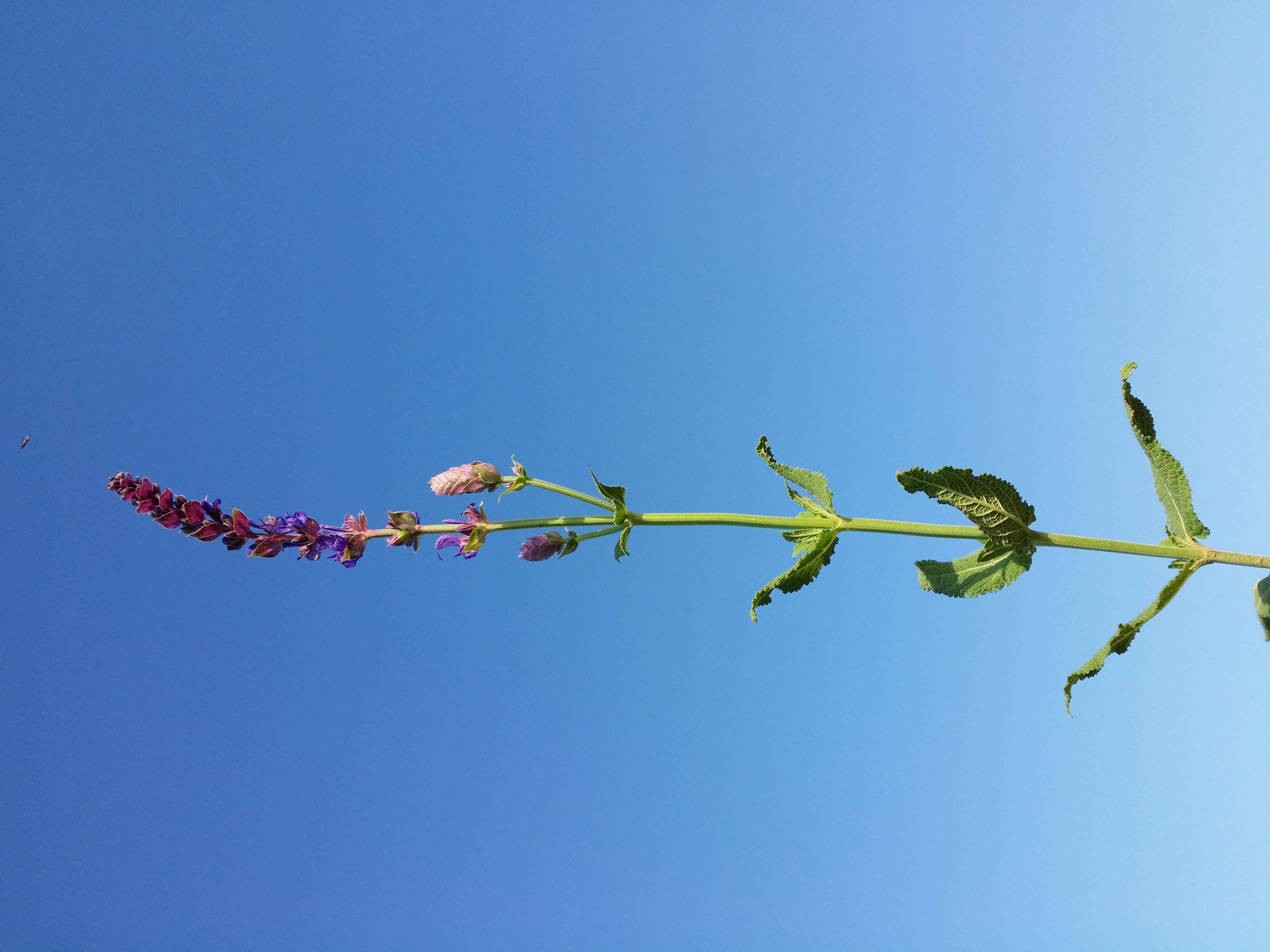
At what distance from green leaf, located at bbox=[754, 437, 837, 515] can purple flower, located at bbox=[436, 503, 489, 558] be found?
114cm

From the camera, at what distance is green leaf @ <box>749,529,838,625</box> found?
314 centimetres

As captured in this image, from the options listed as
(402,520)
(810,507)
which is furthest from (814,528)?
(402,520)

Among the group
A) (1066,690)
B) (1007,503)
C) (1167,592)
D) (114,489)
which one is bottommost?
(1066,690)

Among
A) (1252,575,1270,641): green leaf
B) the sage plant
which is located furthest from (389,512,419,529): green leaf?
(1252,575,1270,641): green leaf

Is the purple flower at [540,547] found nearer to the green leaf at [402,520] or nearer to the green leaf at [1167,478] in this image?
the green leaf at [402,520]

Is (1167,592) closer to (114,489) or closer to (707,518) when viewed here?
(707,518)

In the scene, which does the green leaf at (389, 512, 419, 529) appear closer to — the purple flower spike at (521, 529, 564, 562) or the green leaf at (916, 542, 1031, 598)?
the purple flower spike at (521, 529, 564, 562)

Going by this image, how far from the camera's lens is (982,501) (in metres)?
3.00

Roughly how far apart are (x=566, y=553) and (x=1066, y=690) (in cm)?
200

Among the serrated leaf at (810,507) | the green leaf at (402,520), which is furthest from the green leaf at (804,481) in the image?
the green leaf at (402,520)

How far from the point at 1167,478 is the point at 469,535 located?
271 centimetres

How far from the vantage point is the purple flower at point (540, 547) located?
3.22m

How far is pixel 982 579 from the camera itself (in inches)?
132

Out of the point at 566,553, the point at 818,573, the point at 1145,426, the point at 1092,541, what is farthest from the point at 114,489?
the point at 1145,426
